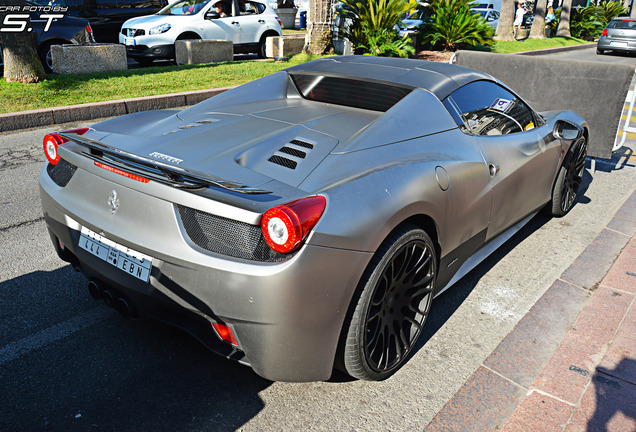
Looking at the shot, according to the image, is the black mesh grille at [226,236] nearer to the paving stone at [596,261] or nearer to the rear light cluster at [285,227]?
the rear light cluster at [285,227]

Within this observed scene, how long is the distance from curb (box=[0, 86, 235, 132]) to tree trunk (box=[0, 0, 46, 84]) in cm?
179

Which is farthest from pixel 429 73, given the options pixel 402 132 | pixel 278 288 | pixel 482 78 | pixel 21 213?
pixel 21 213

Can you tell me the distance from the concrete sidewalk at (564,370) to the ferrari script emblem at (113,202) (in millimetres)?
1723

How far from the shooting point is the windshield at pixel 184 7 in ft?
46.3

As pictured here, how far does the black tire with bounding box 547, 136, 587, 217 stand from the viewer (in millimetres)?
4766

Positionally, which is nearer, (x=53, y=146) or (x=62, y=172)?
(x=62, y=172)

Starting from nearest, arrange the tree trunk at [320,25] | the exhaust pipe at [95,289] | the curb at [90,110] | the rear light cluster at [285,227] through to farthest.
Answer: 1. the rear light cluster at [285,227]
2. the exhaust pipe at [95,289]
3. the curb at [90,110]
4. the tree trunk at [320,25]

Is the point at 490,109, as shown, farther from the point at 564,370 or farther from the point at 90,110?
the point at 90,110

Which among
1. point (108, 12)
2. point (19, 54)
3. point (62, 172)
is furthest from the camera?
point (108, 12)

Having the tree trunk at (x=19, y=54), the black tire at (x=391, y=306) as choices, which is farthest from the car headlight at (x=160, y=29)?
the black tire at (x=391, y=306)

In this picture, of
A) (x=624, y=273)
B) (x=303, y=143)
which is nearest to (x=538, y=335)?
(x=624, y=273)

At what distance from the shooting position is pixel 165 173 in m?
2.33

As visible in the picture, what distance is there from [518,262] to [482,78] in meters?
1.43

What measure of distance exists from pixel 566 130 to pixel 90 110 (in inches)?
261
